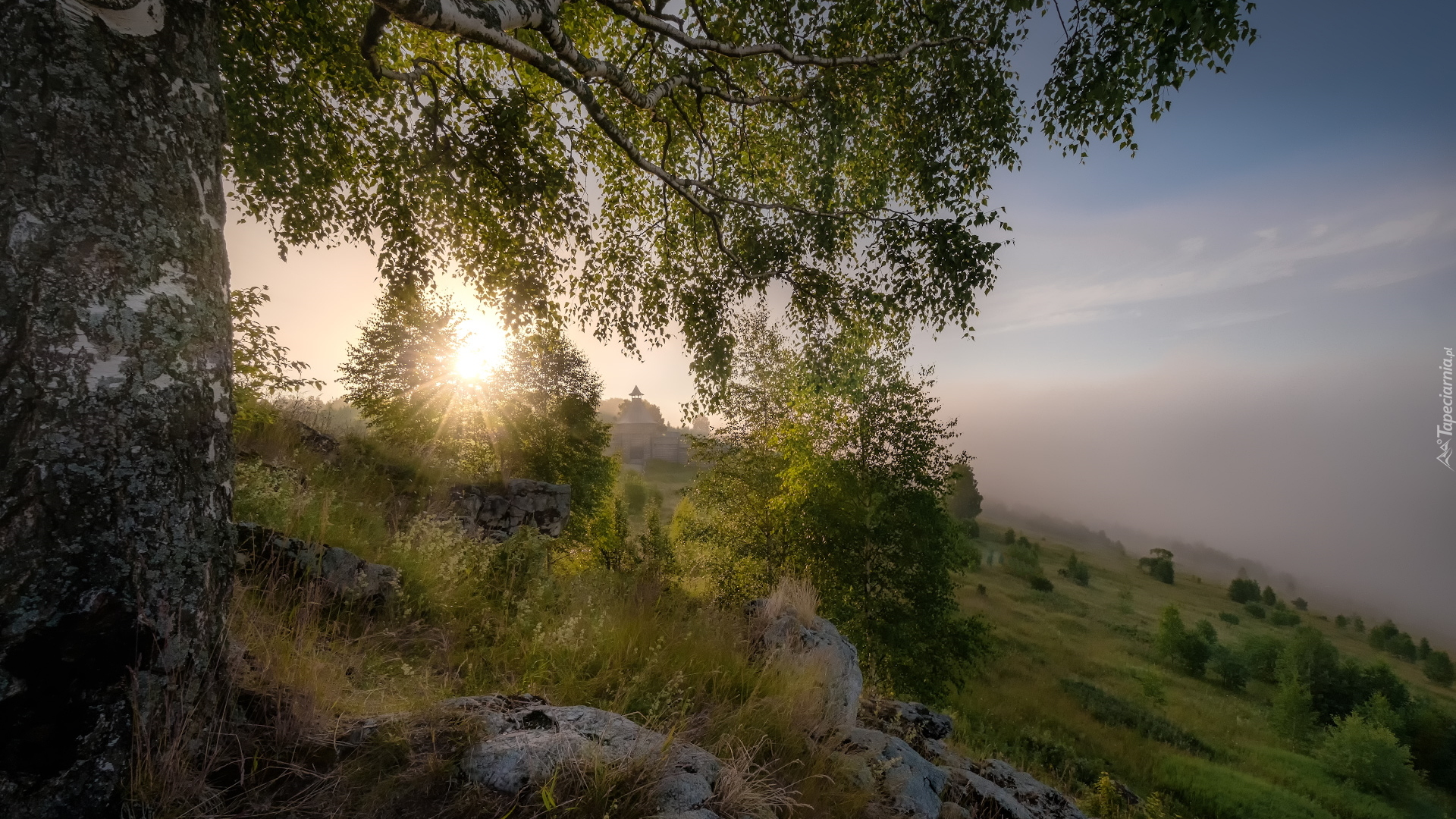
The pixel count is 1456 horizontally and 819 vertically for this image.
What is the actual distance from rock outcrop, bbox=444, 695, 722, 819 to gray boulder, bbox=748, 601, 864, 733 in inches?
62.1

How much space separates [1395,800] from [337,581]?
52.0m

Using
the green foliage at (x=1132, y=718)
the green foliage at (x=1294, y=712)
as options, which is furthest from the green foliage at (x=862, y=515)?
the green foliage at (x=1294, y=712)

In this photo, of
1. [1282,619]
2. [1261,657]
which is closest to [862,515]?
[1261,657]

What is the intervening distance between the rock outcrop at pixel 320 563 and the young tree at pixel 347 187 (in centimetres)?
176

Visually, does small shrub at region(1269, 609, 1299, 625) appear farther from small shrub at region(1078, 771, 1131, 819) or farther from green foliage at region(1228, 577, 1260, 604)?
small shrub at region(1078, 771, 1131, 819)

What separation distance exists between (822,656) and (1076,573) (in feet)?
268

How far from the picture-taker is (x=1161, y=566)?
80.1m

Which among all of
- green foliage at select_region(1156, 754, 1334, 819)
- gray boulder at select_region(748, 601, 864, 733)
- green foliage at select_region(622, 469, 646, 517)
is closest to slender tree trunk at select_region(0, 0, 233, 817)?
gray boulder at select_region(748, 601, 864, 733)

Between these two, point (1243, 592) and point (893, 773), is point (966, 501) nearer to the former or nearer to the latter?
point (1243, 592)

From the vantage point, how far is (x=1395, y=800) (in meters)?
27.6

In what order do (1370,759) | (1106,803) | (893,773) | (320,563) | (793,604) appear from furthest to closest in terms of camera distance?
(1370,759)
(1106,803)
(793,604)
(893,773)
(320,563)

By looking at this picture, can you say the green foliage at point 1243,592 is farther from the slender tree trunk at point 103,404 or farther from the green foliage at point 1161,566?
the slender tree trunk at point 103,404

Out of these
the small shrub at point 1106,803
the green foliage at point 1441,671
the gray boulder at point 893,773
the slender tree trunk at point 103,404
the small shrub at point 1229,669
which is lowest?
the green foliage at point 1441,671

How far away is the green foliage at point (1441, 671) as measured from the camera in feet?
193
